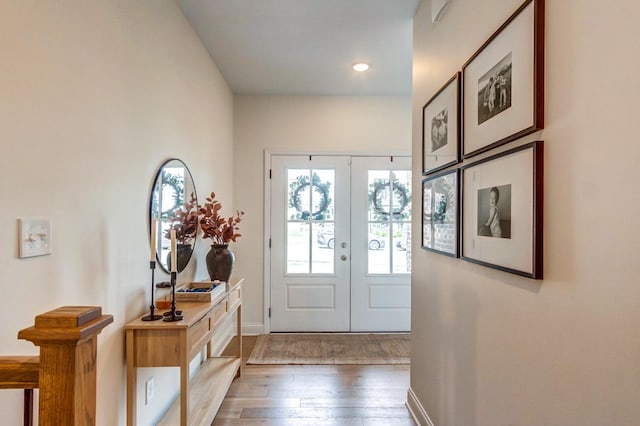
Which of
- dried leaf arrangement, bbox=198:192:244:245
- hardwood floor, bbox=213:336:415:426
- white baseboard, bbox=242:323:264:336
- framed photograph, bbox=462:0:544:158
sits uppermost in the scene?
framed photograph, bbox=462:0:544:158

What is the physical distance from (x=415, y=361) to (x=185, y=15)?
112 inches

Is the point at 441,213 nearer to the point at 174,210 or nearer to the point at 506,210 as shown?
the point at 506,210

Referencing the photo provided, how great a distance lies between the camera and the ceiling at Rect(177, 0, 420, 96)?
→ 2.35 meters

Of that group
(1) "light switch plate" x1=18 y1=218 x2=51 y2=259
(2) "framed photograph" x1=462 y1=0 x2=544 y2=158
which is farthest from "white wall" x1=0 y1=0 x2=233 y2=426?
(2) "framed photograph" x1=462 y1=0 x2=544 y2=158

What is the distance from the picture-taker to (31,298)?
3.70 ft

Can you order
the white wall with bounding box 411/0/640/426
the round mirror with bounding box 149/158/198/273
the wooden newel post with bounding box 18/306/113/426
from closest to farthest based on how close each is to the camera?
the wooden newel post with bounding box 18/306/113/426, the white wall with bounding box 411/0/640/426, the round mirror with bounding box 149/158/198/273

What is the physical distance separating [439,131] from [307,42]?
148 centimetres

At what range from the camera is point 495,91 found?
52.3 inches

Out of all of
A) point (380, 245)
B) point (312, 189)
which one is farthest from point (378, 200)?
point (312, 189)

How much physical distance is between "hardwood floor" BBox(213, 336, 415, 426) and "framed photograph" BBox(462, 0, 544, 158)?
6.12ft

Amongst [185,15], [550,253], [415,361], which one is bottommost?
[415,361]

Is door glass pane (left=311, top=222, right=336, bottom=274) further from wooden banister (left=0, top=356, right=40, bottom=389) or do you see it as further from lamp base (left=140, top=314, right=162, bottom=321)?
wooden banister (left=0, top=356, right=40, bottom=389)

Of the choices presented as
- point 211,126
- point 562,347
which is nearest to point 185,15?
point 211,126

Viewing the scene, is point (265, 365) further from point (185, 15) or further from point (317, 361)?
point (185, 15)
